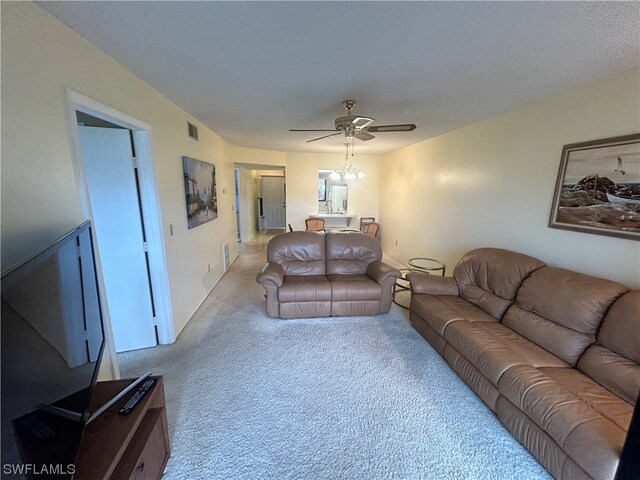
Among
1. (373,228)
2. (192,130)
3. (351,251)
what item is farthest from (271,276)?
(373,228)

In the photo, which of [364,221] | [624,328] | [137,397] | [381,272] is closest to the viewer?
[137,397]

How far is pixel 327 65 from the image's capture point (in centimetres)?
190

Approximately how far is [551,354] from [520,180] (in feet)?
6.15

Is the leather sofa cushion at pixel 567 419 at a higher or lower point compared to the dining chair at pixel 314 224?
lower

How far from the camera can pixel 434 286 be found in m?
2.86

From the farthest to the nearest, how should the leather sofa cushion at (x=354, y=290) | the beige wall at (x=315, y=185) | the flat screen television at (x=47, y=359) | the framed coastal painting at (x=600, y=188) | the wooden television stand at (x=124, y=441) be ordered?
the beige wall at (x=315, y=185), the leather sofa cushion at (x=354, y=290), the framed coastal painting at (x=600, y=188), the wooden television stand at (x=124, y=441), the flat screen television at (x=47, y=359)

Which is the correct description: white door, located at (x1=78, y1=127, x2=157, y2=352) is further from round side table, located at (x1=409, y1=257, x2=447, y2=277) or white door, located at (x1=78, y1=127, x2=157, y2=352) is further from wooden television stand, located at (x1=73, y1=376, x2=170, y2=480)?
round side table, located at (x1=409, y1=257, x2=447, y2=277)

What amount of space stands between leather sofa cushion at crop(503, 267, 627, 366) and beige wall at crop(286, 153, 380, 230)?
4947 millimetres

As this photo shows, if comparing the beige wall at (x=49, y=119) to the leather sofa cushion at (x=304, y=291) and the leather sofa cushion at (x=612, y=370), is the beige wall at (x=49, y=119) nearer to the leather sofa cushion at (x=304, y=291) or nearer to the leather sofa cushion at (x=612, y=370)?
the leather sofa cushion at (x=304, y=291)

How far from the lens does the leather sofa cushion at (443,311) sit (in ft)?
7.69

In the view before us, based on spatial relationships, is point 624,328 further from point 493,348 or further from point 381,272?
point 381,272

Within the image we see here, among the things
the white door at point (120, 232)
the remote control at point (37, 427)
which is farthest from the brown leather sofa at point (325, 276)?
the remote control at point (37, 427)

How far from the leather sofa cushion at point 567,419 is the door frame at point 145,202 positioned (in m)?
2.69

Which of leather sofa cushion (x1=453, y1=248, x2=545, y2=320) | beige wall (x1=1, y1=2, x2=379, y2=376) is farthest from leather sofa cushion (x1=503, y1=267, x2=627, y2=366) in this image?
beige wall (x1=1, y1=2, x2=379, y2=376)
